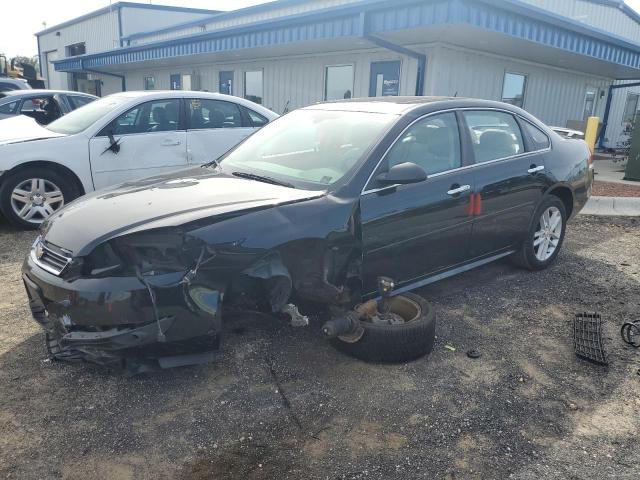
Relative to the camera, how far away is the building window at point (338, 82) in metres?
12.8

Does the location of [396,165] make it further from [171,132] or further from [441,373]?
[171,132]

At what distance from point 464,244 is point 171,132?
435 centimetres

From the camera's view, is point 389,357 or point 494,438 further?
point 389,357

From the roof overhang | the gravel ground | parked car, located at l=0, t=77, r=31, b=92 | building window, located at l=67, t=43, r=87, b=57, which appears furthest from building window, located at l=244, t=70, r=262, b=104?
building window, located at l=67, t=43, r=87, b=57

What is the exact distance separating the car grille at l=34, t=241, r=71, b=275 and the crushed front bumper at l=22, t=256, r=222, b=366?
3.8 inches

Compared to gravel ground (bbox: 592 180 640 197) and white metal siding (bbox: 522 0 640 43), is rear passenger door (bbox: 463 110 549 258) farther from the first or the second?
white metal siding (bbox: 522 0 640 43)

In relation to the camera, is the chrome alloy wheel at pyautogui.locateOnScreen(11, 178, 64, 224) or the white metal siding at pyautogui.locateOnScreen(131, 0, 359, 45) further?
the white metal siding at pyautogui.locateOnScreen(131, 0, 359, 45)

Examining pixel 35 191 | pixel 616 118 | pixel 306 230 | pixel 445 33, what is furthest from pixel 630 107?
pixel 306 230

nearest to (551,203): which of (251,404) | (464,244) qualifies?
(464,244)

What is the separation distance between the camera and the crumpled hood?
288cm

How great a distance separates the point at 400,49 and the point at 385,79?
1408mm

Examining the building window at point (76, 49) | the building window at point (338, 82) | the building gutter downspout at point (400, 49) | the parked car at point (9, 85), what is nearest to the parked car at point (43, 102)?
the parked car at point (9, 85)

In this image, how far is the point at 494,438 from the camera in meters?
2.72

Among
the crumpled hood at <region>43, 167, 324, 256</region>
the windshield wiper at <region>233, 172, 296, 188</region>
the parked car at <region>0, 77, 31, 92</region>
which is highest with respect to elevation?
the parked car at <region>0, 77, 31, 92</region>
